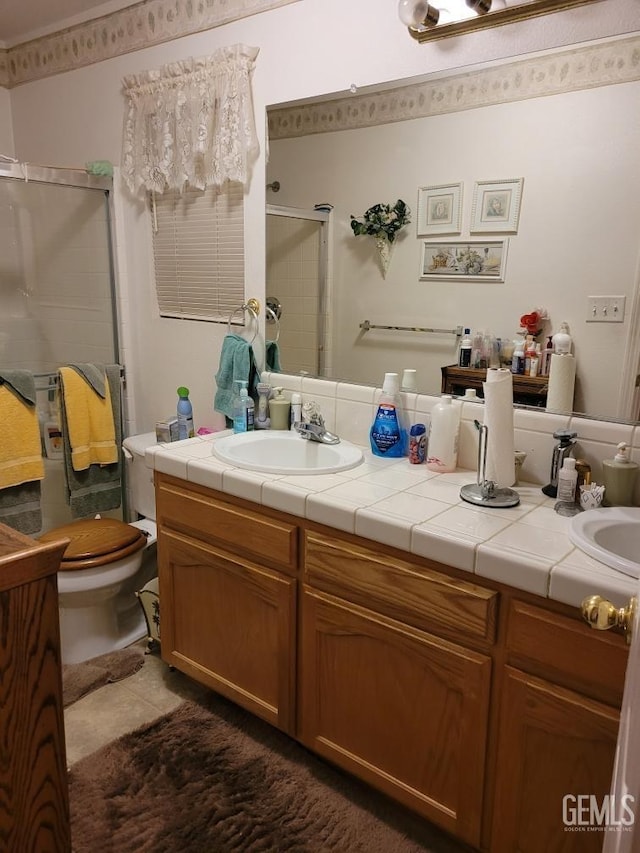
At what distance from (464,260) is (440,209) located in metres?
0.17

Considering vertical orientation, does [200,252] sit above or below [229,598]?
above

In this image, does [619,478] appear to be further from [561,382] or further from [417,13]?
[417,13]

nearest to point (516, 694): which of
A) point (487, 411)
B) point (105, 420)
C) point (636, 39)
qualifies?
point (487, 411)

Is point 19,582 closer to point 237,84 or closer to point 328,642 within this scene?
point 328,642

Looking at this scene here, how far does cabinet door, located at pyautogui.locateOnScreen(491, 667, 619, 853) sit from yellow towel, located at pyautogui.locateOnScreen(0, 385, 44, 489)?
6.16 feet

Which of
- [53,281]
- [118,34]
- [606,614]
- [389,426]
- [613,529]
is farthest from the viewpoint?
[53,281]

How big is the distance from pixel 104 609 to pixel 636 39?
230 centimetres

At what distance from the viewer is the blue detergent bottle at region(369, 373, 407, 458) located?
1849 mm

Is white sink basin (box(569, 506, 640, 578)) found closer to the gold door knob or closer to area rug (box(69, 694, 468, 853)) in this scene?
the gold door knob

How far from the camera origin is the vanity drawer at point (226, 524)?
1.62 m

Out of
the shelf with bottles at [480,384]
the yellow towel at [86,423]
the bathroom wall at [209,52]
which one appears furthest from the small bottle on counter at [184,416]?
the shelf with bottles at [480,384]

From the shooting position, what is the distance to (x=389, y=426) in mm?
1850

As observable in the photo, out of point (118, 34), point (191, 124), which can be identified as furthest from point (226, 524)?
point (118, 34)

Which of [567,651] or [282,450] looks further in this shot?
[282,450]
